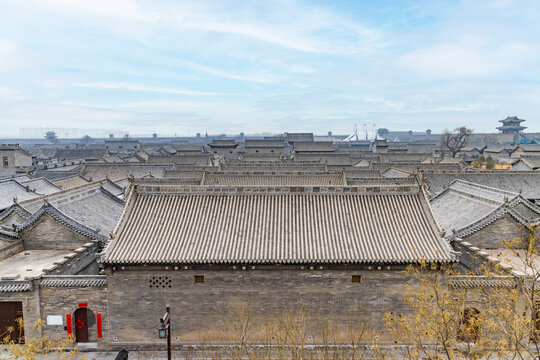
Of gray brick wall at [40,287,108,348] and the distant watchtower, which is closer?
gray brick wall at [40,287,108,348]

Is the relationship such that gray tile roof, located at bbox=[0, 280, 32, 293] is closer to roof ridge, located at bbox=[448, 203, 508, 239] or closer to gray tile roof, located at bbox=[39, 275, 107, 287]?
gray tile roof, located at bbox=[39, 275, 107, 287]

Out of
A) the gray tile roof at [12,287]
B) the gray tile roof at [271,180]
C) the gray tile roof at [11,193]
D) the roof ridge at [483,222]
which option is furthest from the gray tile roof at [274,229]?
the gray tile roof at [11,193]

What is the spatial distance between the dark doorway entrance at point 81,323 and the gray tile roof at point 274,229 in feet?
13.1

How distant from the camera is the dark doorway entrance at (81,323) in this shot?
18250 mm

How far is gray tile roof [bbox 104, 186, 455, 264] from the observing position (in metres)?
16.8

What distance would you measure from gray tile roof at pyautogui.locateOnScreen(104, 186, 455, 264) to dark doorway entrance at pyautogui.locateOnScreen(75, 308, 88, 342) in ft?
13.1

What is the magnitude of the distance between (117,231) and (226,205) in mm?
5691

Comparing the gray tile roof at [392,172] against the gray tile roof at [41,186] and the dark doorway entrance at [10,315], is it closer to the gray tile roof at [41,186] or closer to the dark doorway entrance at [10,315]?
the gray tile roof at [41,186]

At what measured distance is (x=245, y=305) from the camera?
57.0 ft

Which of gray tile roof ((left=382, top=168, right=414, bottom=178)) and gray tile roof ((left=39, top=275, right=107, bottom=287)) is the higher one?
gray tile roof ((left=382, top=168, right=414, bottom=178))

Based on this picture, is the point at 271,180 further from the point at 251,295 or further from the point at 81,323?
the point at 81,323

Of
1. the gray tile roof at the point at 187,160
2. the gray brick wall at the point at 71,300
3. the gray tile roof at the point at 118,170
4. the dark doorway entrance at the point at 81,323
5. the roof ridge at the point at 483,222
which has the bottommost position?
the dark doorway entrance at the point at 81,323

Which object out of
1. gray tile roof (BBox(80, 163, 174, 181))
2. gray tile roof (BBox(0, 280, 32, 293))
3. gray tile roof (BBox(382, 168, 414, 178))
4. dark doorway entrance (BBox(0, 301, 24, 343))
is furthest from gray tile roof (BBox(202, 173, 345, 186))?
dark doorway entrance (BBox(0, 301, 24, 343))

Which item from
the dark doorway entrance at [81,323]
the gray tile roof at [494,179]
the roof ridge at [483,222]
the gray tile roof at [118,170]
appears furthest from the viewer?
the gray tile roof at [118,170]
